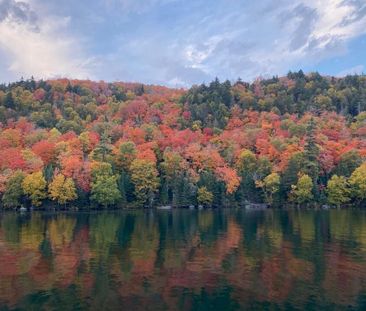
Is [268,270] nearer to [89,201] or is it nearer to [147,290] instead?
[147,290]

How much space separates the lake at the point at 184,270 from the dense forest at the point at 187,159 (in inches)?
1882

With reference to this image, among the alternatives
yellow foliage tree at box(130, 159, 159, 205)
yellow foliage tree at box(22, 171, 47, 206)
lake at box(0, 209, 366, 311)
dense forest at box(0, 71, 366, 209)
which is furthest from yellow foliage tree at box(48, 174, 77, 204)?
lake at box(0, 209, 366, 311)

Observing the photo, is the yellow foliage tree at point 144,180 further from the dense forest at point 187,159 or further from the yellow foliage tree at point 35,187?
the yellow foliage tree at point 35,187

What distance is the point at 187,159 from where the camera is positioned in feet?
400

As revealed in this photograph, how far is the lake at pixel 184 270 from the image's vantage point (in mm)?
24197

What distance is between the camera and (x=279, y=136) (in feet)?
435

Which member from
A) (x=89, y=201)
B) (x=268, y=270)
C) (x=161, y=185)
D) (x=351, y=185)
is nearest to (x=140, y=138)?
(x=161, y=185)

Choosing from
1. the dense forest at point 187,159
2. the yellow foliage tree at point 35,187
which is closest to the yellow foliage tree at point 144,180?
the dense forest at point 187,159

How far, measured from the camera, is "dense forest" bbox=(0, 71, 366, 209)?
101538 millimetres

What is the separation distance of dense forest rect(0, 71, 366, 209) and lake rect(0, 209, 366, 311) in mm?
47814

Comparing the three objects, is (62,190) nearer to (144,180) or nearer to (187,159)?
(144,180)

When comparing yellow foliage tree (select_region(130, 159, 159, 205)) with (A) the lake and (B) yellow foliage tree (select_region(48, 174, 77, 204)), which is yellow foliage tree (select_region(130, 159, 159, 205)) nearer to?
(B) yellow foliage tree (select_region(48, 174, 77, 204))

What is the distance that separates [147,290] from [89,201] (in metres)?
78.7

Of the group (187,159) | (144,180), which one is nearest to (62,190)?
(144,180)
